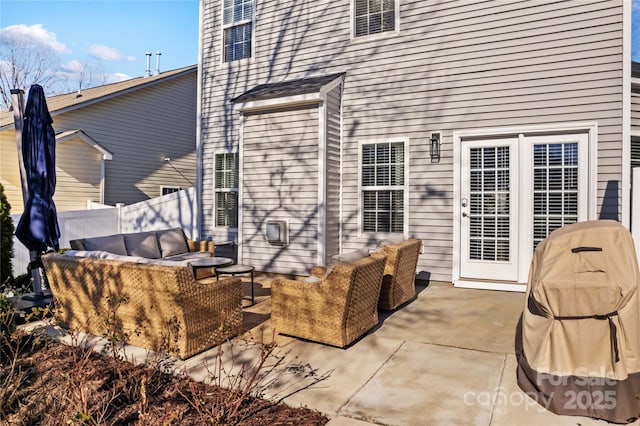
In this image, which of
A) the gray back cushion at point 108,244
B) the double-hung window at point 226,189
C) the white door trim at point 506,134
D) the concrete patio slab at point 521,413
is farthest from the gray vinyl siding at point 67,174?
the concrete patio slab at point 521,413

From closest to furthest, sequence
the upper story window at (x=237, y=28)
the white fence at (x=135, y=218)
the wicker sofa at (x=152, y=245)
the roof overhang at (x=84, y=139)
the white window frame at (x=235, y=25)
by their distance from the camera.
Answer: the wicker sofa at (x=152, y=245)
the white window frame at (x=235, y=25)
the upper story window at (x=237, y=28)
the white fence at (x=135, y=218)
the roof overhang at (x=84, y=139)

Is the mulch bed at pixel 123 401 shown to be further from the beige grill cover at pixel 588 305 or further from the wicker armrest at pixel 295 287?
the beige grill cover at pixel 588 305

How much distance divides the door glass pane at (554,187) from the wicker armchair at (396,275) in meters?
1.97

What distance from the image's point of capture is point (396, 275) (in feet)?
16.5

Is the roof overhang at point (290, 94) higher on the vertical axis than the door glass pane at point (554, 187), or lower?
higher

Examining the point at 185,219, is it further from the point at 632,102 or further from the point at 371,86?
the point at 632,102

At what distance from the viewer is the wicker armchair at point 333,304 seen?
381cm

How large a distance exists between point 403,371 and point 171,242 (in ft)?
16.8

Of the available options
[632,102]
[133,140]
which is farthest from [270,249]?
[133,140]

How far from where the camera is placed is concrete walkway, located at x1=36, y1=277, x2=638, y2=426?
2.75 meters

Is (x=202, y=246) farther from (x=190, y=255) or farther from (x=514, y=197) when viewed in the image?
(x=514, y=197)

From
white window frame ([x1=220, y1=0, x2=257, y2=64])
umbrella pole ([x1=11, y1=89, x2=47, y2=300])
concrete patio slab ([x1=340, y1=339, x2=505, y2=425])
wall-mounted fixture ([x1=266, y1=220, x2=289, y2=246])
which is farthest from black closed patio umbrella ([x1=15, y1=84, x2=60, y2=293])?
concrete patio slab ([x1=340, y1=339, x2=505, y2=425])

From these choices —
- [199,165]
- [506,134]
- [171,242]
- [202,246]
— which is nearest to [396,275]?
[506,134]

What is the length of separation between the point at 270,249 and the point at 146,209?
4.17 metres
